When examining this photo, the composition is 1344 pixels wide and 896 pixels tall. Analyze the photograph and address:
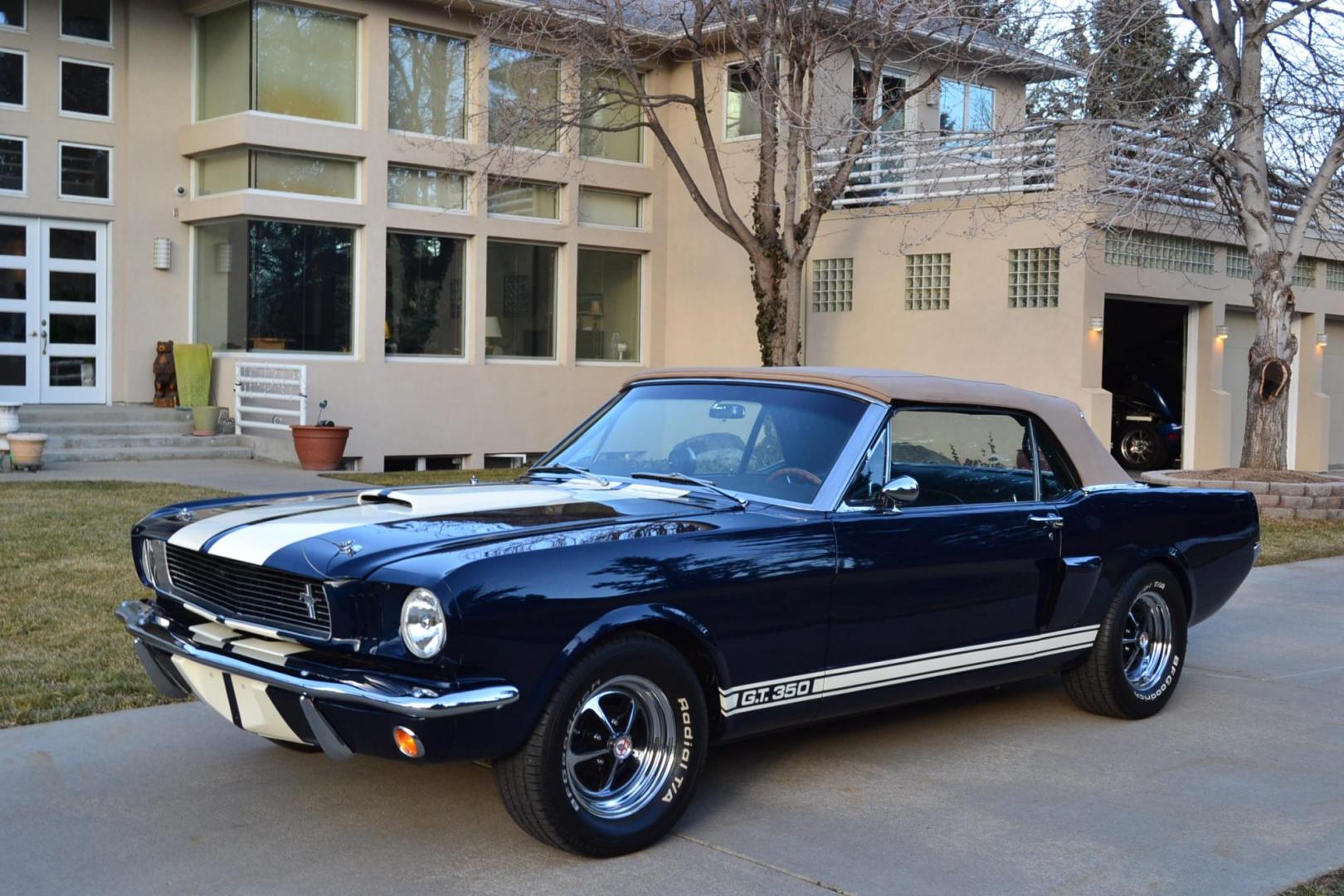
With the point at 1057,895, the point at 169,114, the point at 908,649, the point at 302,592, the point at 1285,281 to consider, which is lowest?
the point at 1057,895

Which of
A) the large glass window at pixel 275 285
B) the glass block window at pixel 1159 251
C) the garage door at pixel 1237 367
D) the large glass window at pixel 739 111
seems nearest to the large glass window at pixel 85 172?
the large glass window at pixel 275 285

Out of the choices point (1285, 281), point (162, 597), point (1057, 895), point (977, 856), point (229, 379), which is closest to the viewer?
point (1057, 895)

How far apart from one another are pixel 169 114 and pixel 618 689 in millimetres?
16752

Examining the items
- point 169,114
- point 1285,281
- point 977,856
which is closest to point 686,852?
point 977,856

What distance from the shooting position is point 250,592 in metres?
4.49

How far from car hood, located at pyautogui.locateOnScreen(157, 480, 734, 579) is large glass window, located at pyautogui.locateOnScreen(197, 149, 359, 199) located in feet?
45.1

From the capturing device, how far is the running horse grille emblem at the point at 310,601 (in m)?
4.23

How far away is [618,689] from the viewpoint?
14.5 ft

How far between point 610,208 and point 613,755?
59.7ft

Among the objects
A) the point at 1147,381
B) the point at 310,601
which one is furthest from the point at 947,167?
the point at 310,601

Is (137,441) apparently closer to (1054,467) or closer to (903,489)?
(1054,467)

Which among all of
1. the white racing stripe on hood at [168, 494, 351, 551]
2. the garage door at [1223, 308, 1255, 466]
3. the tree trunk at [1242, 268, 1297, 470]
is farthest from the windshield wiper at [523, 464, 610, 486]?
the garage door at [1223, 308, 1255, 466]

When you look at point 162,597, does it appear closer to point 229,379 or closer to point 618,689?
point 618,689

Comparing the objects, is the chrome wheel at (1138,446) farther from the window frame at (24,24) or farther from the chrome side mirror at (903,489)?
the chrome side mirror at (903,489)
